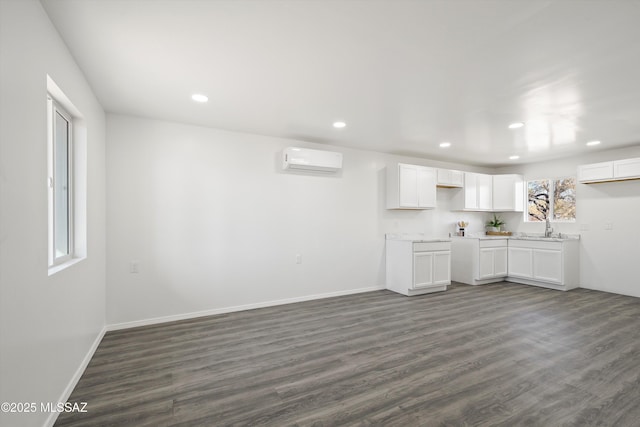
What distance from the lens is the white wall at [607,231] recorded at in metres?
4.76

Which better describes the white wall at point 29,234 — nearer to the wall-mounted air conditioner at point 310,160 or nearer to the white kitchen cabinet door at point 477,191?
the wall-mounted air conditioner at point 310,160

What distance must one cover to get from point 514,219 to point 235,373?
259 inches

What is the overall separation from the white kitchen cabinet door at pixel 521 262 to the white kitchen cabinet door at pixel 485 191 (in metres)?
0.99

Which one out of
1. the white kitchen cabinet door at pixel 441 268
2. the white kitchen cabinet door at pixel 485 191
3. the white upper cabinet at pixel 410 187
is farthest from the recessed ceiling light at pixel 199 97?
the white kitchen cabinet door at pixel 485 191

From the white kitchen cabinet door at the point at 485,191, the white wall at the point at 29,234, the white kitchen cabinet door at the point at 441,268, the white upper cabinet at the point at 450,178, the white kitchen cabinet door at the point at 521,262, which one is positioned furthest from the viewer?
the white kitchen cabinet door at the point at 485,191

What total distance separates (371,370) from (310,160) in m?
2.85

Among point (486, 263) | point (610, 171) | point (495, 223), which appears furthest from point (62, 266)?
point (495, 223)

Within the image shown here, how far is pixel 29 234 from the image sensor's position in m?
1.53

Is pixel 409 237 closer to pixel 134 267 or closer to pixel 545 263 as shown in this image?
pixel 545 263

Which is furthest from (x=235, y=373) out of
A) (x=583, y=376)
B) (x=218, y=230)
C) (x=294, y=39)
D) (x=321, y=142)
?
(x=321, y=142)

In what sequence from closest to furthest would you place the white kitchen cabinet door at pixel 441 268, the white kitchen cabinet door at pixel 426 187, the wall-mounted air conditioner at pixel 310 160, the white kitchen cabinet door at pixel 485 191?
the wall-mounted air conditioner at pixel 310 160 < the white kitchen cabinet door at pixel 441 268 < the white kitchen cabinet door at pixel 426 187 < the white kitchen cabinet door at pixel 485 191

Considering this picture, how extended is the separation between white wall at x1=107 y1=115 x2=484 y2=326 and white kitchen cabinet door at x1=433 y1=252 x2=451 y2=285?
0.94 meters

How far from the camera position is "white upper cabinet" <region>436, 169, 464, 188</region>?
5652 mm

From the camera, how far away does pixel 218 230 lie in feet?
12.8
